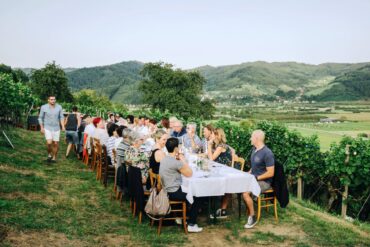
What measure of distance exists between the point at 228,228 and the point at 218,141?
198 centimetres

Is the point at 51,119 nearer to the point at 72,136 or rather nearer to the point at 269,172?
the point at 72,136

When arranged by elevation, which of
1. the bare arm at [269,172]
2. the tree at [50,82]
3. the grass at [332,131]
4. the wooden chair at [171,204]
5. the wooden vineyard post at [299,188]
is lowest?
the grass at [332,131]

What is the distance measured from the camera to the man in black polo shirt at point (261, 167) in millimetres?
6375

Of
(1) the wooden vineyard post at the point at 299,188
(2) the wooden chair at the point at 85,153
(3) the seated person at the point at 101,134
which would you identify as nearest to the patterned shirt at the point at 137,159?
(3) the seated person at the point at 101,134

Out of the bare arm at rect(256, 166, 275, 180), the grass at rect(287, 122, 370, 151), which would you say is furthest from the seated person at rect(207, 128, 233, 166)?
the grass at rect(287, 122, 370, 151)

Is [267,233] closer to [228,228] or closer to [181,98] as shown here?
[228,228]

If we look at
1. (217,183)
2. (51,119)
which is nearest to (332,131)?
(51,119)

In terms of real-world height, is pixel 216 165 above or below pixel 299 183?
above

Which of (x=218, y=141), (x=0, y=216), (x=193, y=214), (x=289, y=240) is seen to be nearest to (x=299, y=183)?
(x=218, y=141)

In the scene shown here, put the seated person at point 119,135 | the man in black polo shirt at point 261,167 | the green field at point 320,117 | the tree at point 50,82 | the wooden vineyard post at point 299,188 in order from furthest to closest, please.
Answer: the tree at point 50,82 < the green field at point 320,117 < the wooden vineyard post at point 299,188 < the seated person at point 119,135 < the man in black polo shirt at point 261,167

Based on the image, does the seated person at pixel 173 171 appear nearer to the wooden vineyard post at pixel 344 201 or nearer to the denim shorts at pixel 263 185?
the denim shorts at pixel 263 185

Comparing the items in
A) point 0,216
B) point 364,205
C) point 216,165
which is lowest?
point 364,205

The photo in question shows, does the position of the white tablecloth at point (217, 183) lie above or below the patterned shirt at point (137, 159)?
below

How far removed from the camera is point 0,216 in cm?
567
